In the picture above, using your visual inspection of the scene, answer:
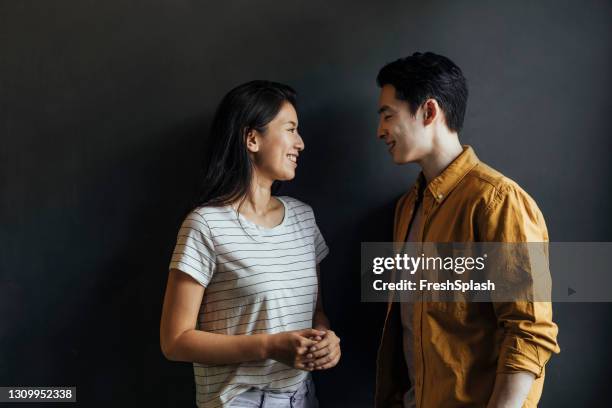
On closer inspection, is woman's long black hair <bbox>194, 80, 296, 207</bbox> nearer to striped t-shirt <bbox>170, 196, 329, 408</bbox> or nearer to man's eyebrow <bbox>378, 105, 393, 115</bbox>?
striped t-shirt <bbox>170, 196, 329, 408</bbox>

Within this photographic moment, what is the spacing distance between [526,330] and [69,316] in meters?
1.38

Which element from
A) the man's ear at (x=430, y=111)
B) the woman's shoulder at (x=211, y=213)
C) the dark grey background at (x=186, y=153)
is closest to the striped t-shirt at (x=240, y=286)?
the woman's shoulder at (x=211, y=213)

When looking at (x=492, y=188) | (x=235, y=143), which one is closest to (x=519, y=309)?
(x=492, y=188)

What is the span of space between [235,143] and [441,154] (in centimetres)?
57

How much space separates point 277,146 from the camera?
162 centimetres

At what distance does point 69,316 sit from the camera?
72.9 inches

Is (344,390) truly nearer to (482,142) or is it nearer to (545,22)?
(482,142)

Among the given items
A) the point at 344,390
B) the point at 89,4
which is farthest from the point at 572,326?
the point at 89,4

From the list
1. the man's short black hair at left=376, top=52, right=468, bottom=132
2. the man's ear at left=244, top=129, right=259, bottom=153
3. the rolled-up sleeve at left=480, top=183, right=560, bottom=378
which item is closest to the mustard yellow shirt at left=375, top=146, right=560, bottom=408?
the rolled-up sleeve at left=480, top=183, right=560, bottom=378

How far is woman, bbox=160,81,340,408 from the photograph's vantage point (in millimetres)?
1483

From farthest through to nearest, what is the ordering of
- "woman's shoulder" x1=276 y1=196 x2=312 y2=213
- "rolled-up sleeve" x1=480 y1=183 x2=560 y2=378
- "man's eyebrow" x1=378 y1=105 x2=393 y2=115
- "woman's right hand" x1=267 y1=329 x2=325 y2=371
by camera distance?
"woman's shoulder" x1=276 y1=196 x2=312 y2=213
"man's eyebrow" x1=378 y1=105 x2=393 y2=115
"woman's right hand" x1=267 y1=329 x2=325 y2=371
"rolled-up sleeve" x1=480 y1=183 x2=560 y2=378

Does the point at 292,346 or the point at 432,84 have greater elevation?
the point at 432,84

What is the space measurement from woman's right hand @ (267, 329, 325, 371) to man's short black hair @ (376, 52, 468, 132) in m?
0.65

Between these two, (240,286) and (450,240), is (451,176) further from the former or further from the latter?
(240,286)
